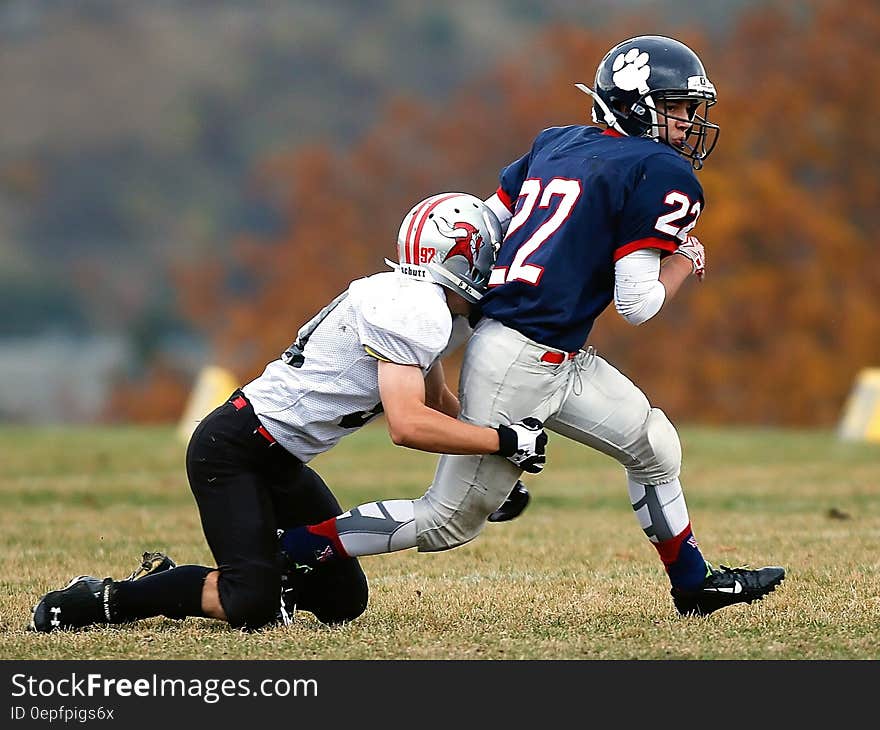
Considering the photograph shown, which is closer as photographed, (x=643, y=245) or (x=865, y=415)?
(x=643, y=245)

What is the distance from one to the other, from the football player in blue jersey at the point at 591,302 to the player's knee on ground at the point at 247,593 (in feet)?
0.55

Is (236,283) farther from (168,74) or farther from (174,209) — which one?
(168,74)

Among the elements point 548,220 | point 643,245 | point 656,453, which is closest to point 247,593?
point 656,453

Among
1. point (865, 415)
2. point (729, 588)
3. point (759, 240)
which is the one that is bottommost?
point (865, 415)

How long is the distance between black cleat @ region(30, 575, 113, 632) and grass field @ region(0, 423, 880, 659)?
51 millimetres

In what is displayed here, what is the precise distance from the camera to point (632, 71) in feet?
15.4

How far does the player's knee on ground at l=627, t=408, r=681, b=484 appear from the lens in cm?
476

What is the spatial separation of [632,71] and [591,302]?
71 cm

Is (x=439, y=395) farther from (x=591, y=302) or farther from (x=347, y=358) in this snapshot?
(x=591, y=302)

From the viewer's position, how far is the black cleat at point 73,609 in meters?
4.69

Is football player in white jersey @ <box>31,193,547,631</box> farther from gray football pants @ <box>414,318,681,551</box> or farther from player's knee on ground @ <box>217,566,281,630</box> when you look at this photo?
gray football pants @ <box>414,318,681,551</box>

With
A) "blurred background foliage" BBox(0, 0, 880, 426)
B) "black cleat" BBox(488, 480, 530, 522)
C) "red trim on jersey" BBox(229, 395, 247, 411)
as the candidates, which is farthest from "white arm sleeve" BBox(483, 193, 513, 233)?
"blurred background foliage" BBox(0, 0, 880, 426)

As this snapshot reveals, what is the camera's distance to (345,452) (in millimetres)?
12250
